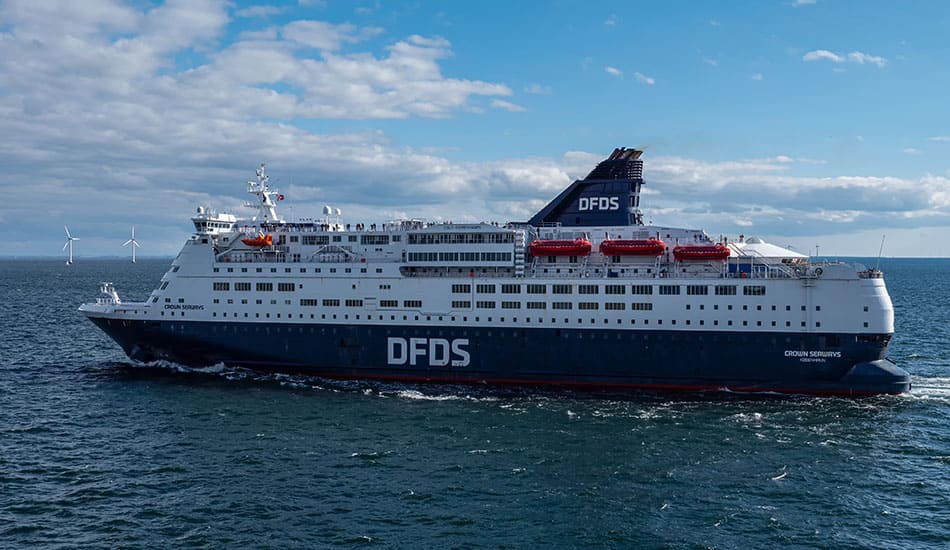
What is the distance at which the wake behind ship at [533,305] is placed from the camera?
120 ft

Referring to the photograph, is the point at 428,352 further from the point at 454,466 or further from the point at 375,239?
the point at 454,466

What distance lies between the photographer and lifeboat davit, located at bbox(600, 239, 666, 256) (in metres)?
39.2

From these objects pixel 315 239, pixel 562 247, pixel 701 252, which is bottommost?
pixel 701 252

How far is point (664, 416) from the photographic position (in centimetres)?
3288

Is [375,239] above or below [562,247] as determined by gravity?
above

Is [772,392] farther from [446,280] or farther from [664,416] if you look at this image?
[446,280]

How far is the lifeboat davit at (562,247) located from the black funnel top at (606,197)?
11.3 feet

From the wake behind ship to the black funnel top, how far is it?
0.09 meters

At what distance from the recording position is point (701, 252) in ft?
127

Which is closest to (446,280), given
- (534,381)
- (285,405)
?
(534,381)

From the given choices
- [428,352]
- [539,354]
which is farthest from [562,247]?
[428,352]

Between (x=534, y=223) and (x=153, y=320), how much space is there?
81.5 feet

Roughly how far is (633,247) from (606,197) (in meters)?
4.97

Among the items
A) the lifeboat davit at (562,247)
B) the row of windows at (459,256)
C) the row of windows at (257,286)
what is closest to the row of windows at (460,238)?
the row of windows at (459,256)
